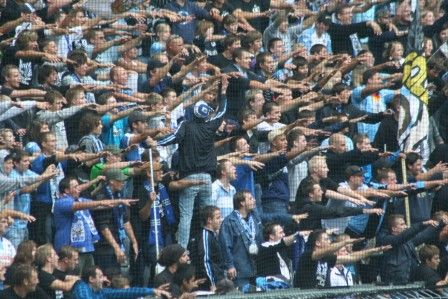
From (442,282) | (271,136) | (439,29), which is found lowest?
(442,282)

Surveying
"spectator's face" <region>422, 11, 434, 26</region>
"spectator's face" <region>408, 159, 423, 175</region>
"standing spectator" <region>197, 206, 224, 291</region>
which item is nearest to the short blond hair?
"spectator's face" <region>408, 159, 423, 175</region>

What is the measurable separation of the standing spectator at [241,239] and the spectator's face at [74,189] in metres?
1.37

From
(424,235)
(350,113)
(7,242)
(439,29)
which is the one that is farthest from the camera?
(439,29)

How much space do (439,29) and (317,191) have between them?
477 cm

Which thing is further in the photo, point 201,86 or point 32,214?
point 201,86

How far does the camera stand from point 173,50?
1917cm

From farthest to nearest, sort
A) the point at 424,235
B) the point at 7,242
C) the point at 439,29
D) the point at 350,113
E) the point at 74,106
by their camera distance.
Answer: the point at 439,29
the point at 350,113
the point at 424,235
the point at 74,106
the point at 7,242

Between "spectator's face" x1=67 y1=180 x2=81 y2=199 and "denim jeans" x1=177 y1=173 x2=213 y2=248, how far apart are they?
4.15ft

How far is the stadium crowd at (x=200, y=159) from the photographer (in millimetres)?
16141

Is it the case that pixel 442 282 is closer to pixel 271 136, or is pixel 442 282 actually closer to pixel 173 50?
pixel 271 136

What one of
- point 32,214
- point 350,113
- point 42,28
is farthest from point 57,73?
point 350,113

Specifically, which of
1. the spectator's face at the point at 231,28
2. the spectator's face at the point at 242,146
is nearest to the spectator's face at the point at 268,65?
the spectator's face at the point at 231,28

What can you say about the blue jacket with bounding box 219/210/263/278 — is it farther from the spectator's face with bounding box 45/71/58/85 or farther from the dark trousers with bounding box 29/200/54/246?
the spectator's face with bounding box 45/71/58/85

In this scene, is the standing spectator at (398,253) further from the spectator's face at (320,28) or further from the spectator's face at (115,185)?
the spectator's face at (320,28)
